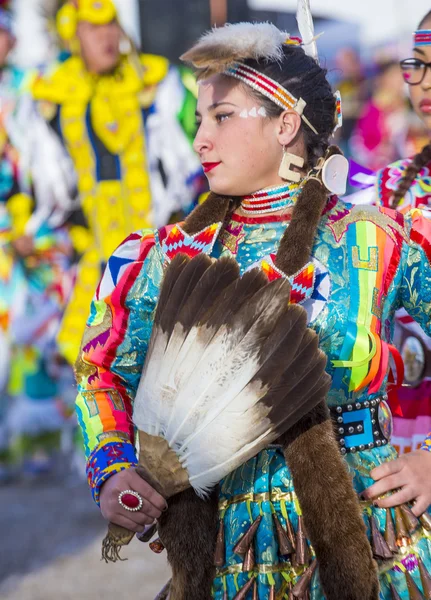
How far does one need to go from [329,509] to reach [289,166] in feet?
2.53

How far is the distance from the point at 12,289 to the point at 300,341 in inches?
195

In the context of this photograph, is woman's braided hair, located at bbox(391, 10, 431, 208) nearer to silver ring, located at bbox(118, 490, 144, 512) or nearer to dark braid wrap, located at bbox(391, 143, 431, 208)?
dark braid wrap, located at bbox(391, 143, 431, 208)

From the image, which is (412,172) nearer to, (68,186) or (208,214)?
(208,214)

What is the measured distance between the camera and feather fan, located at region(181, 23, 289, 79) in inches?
85.0

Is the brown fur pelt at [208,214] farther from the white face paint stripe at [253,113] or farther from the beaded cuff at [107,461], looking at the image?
the beaded cuff at [107,461]

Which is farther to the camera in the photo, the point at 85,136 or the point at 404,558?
the point at 85,136

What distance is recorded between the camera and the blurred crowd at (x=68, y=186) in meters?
6.07

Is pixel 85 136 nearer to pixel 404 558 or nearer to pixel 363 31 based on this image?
pixel 404 558

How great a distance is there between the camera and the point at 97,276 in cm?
602

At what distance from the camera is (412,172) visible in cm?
317

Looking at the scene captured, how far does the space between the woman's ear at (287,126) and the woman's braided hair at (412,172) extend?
2.94ft

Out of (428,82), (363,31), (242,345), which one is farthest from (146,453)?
(363,31)

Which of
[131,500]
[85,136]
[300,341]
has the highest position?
[300,341]

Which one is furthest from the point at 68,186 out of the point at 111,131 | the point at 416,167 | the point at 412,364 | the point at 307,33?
the point at 307,33
